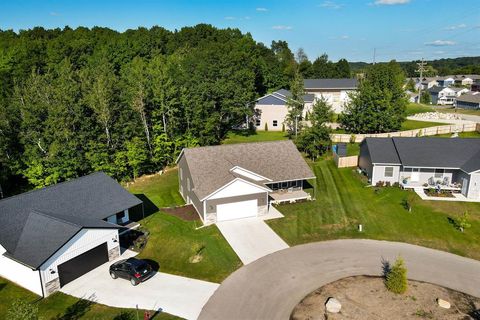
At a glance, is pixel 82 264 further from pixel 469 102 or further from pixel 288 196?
pixel 469 102

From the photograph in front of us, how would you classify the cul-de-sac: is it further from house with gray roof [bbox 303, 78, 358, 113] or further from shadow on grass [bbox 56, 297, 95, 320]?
house with gray roof [bbox 303, 78, 358, 113]

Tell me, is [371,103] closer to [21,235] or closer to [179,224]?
[179,224]

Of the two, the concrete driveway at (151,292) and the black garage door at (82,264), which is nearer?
the concrete driveway at (151,292)

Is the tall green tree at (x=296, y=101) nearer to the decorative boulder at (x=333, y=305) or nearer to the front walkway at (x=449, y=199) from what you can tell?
the front walkway at (x=449, y=199)

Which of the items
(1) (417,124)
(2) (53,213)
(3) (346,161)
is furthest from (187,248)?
(1) (417,124)

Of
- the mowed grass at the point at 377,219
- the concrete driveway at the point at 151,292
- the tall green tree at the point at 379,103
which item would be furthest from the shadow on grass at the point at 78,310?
the tall green tree at the point at 379,103

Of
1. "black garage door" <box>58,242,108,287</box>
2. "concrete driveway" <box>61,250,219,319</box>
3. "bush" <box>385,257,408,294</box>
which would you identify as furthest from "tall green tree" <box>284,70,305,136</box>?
"black garage door" <box>58,242,108,287</box>

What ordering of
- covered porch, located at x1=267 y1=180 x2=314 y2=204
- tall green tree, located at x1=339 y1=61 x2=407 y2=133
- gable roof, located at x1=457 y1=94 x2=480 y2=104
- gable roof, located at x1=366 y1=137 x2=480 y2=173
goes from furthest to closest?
gable roof, located at x1=457 y1=94 x2=480 y2=104
tall green tree, located at x1=339 y1=61 x2=407 y2=133
gable roof, located at x1=366 y1=137 x2=480 y2=173
covered porch, located at x1=267 y1=180 x2=314 y2=204
